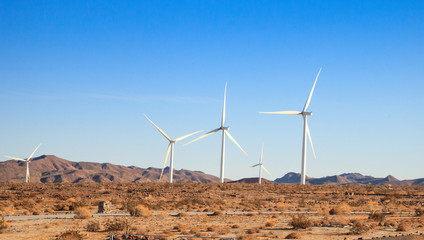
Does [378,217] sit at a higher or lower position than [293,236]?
higher

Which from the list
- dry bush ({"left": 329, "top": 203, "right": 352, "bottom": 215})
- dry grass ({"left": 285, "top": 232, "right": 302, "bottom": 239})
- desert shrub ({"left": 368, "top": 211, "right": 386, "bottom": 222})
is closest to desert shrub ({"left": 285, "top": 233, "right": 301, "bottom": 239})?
dry grass ({"left": 285, "top": 232, "right": 302, "bottom": 239})

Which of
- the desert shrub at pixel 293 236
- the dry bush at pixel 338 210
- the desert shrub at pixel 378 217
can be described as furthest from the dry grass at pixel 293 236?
the dry bush at pixel 338 210

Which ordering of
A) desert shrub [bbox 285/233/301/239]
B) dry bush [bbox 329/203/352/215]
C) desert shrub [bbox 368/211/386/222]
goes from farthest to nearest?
1. dry bush [bbox 329/203/352/215]
2. desert shrub [bbox 368/211/386/222]
3. desert shrub [bbox 285/233/301/239]

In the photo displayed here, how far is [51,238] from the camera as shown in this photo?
1154 inches

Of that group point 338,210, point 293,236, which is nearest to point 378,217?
point 338,210

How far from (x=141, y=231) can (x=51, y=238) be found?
5.13 metres

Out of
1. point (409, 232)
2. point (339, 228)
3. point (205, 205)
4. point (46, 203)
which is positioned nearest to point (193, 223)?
point (339, 228)

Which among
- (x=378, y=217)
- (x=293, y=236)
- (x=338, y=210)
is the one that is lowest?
(x=293, y=236)

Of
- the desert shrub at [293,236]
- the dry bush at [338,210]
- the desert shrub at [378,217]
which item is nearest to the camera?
the desert shrub at [293,236]

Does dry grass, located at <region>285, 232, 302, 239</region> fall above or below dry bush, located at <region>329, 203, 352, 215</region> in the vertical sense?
below

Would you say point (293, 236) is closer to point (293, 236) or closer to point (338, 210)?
point (293, 236)

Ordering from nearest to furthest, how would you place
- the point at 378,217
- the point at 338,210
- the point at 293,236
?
1. the point at 293,236
2. the point at 378,217
3. the point at 338,210

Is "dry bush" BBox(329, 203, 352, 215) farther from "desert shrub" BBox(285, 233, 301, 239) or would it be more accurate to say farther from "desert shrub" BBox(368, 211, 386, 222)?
"desert shrub" BBox(285, 233, 301, 239)

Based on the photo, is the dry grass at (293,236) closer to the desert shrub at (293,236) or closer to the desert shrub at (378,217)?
the desert shrub at (293,236)
